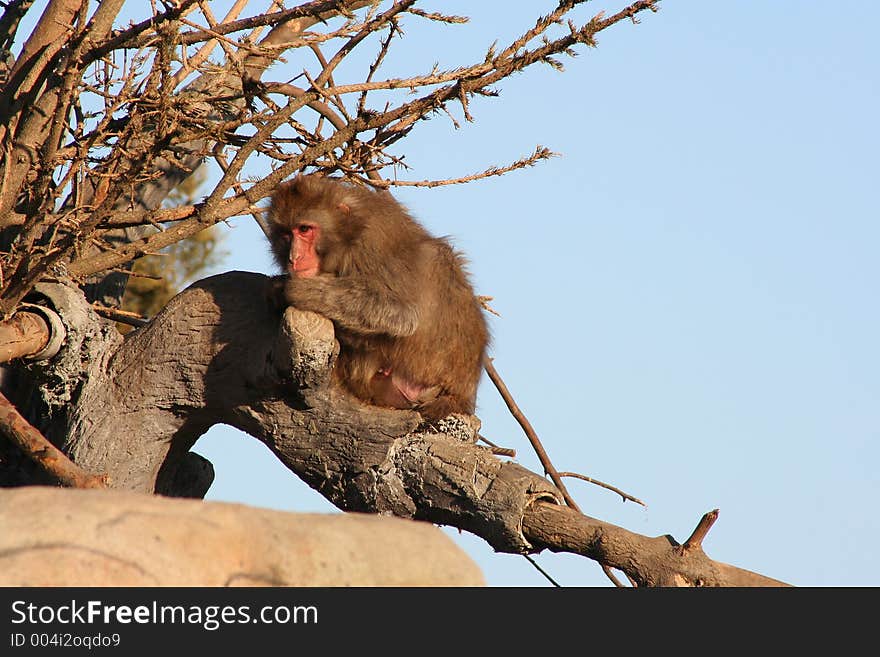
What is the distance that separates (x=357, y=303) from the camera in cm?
531

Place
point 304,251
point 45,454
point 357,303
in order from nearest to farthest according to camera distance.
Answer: point 45,454
point 357,303
point 304,251

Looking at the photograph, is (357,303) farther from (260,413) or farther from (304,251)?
(260,413)

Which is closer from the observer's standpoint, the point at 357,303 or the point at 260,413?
the point at 260,413

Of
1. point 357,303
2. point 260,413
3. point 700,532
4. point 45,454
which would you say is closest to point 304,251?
point 357,303

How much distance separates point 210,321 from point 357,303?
665 mm

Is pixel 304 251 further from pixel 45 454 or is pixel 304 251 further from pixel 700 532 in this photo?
pixel 700 532

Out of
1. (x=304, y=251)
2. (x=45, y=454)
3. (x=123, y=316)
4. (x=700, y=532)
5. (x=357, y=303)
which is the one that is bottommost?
(x=45, y=454)

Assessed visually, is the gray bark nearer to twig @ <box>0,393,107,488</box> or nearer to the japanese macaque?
the japanese macaque

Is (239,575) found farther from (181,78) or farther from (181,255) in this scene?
(181,255)

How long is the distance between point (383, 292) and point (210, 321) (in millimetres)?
785

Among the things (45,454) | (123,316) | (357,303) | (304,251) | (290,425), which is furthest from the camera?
(123,316)

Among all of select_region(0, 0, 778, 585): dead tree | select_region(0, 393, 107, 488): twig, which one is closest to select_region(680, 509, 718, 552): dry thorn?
select_region(0, 0, 778, 585): dead tree

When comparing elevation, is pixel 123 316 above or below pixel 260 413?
above
